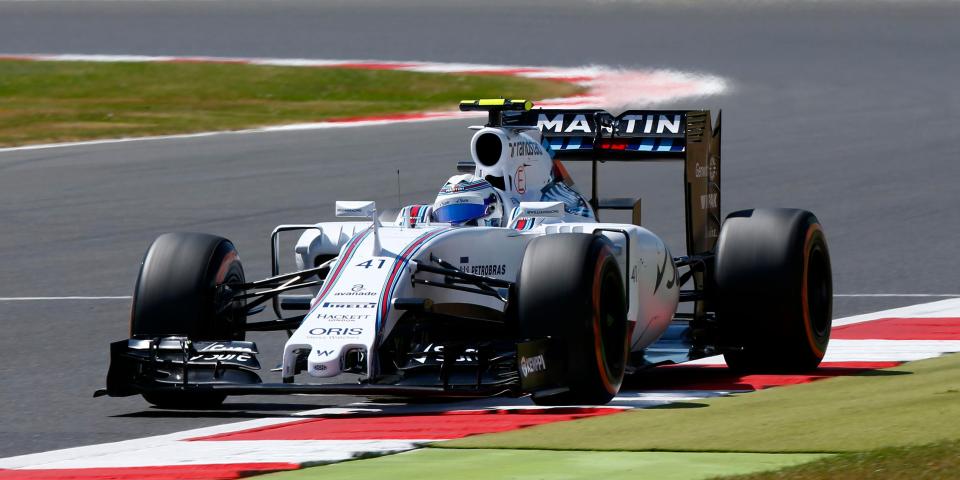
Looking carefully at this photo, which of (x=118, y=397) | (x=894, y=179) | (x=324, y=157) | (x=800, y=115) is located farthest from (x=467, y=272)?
(x=800, y=115)

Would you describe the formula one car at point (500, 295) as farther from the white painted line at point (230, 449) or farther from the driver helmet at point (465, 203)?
the white painted line at point (230, 449)

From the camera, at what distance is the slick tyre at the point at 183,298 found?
898 cm

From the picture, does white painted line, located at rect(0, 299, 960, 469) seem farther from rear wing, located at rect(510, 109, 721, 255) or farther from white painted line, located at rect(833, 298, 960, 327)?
white painted line, located at rect(833, 298, 960, 327)

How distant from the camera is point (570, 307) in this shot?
8.27 m

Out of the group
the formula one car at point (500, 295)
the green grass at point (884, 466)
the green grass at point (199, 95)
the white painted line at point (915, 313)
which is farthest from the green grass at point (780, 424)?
the green grass at point (199, 95)

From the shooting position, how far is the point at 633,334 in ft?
30.9

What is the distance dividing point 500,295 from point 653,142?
7.17 feet

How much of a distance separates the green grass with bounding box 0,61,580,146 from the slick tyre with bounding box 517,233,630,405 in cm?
1797

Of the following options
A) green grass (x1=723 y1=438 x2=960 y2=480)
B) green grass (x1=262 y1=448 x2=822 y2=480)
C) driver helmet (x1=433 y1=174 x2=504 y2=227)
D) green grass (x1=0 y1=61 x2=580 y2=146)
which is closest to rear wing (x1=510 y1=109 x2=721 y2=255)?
driver helmet (x1=433 y1=174 x2=504 y2=227)

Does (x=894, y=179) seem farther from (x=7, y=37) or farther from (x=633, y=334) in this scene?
(x=7, y=37)

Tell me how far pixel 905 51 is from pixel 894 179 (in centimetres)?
1520

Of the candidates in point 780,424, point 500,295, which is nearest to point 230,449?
point 500,295

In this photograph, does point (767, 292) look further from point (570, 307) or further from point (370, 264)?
point (370, 264)

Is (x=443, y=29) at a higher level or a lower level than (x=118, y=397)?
higher
